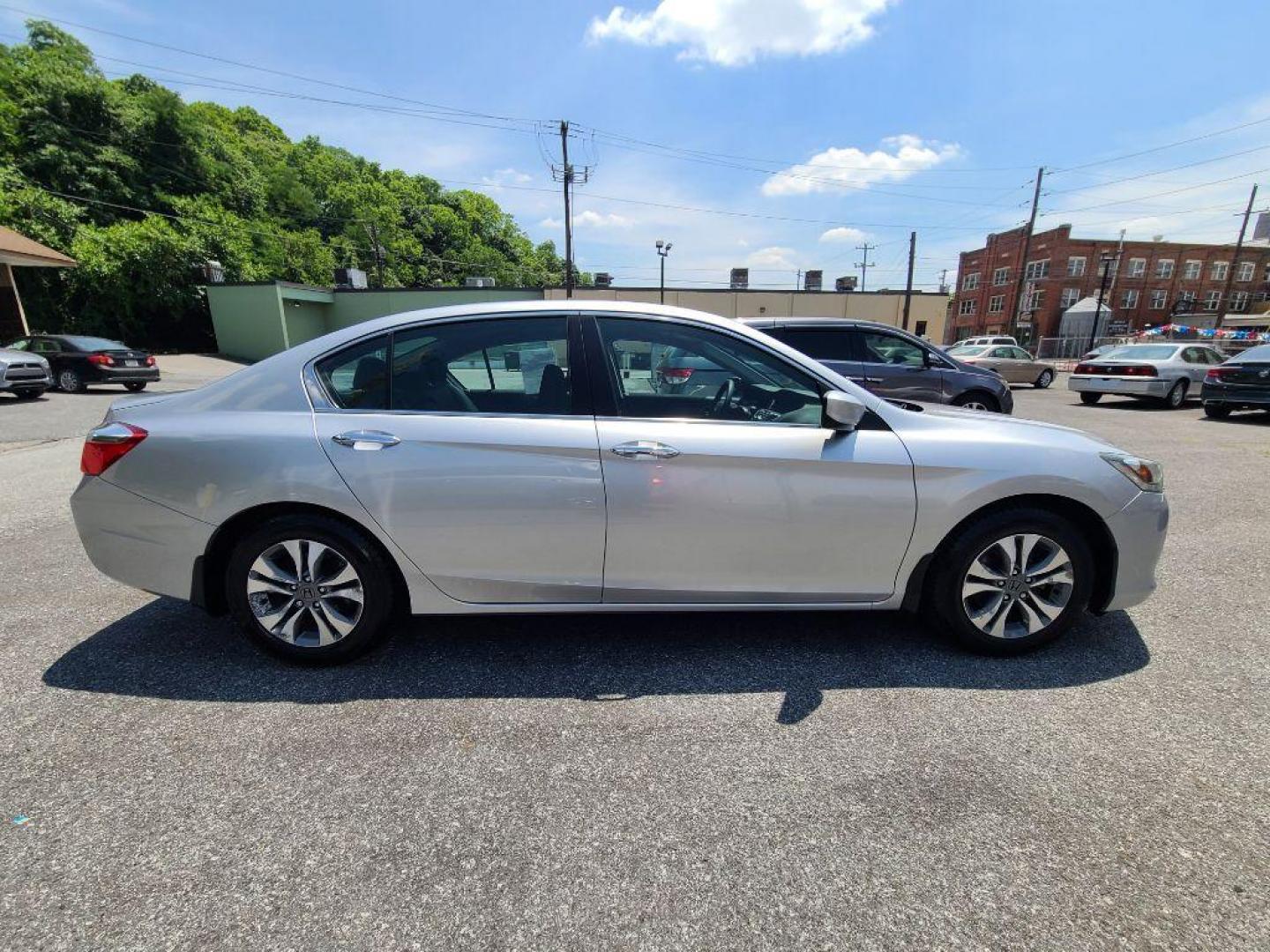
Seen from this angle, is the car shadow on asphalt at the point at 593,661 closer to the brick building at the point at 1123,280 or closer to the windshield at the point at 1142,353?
the windshield at the point at 1142,353

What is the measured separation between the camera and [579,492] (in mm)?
2508

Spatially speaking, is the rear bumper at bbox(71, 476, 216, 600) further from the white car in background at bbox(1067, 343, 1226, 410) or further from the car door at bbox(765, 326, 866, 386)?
the white car in background at bbox(1067, 343, 1226, 410)

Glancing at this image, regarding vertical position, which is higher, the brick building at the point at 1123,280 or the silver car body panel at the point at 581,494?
the brick building at the point at 1123,280

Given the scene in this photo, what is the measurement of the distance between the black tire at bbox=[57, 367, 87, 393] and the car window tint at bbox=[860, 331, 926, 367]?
702 inches

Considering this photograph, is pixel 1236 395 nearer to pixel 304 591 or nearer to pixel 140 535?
pixel 304 591

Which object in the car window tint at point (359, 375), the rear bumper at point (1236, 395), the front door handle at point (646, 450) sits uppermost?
the car window tint at point (359, 375)

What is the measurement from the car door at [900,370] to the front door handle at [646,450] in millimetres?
6890

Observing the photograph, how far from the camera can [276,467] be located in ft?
8.20

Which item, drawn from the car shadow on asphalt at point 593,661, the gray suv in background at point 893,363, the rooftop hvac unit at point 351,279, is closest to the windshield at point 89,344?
the car shadow on asphalt at point 593,661

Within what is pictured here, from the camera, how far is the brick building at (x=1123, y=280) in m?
55.2

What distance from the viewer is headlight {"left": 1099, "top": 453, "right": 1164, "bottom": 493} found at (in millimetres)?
2746

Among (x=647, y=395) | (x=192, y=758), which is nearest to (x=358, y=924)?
(x=192, y=758)

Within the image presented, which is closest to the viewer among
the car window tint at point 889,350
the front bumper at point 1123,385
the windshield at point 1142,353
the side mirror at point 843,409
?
the side mirror at point 843,409

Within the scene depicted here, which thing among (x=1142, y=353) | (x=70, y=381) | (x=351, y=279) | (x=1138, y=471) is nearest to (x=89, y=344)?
(x=70, y=381)
